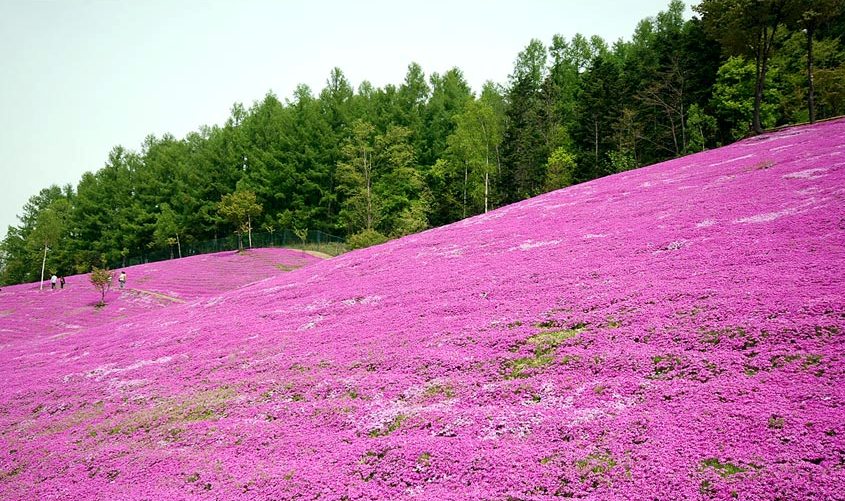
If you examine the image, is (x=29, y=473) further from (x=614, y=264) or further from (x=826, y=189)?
Answer: (x=826, y=189)

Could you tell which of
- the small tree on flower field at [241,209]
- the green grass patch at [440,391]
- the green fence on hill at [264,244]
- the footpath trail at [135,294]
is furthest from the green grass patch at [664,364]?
→ the small tree on flower field at [241,209]

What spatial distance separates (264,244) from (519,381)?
64.6m

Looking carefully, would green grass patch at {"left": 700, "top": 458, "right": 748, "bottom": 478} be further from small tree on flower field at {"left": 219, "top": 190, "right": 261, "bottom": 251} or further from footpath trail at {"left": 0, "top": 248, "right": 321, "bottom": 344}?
small tree on flower field at {"left": 219, "top": 190, "right": 261, "bottom": 251}

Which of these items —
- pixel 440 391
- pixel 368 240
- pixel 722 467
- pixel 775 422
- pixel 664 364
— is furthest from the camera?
pixel 368 240

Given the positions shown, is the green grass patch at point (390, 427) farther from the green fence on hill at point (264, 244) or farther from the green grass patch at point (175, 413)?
the green fence on hill at point (264, 244)

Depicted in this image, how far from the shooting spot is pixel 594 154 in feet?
189

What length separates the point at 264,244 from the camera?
219ft

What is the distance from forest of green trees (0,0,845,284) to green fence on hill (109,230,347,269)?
203 centimetres

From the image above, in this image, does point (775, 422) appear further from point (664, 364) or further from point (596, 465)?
point (596, 465)

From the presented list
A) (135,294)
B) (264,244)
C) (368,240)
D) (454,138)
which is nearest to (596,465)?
(368,240)

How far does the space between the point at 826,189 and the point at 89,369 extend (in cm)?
2262

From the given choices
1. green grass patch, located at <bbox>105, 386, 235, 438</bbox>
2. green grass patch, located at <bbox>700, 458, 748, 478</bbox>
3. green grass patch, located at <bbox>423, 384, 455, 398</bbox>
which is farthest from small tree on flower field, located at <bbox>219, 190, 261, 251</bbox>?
green grass patch, located at <bbox>700, 458, 748, 478</bbox>

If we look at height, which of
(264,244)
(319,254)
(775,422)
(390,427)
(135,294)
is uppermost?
(264,244)

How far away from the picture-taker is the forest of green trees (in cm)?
4678
